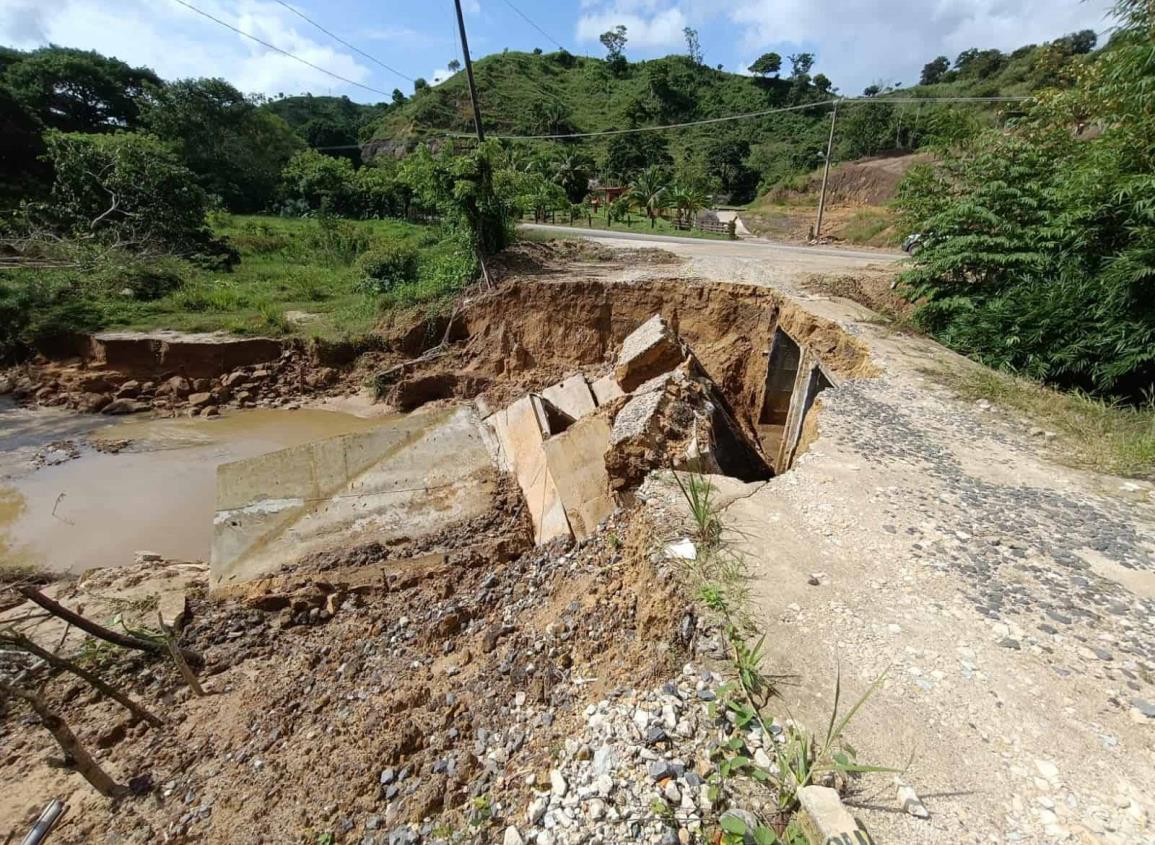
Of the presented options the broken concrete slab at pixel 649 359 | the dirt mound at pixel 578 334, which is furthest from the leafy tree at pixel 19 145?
the broken concrete slab at pixel 649 359

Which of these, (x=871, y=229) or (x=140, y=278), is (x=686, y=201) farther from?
(x=140, y=278)

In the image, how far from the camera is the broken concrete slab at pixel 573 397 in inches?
280

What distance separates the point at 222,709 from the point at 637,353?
18.5 ft

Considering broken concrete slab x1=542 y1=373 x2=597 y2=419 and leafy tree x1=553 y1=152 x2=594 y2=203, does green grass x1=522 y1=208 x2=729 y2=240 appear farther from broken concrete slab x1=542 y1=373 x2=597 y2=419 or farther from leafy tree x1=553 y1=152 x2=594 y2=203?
broken concrete slab x1=542 y1=373 x2=597 y2=419

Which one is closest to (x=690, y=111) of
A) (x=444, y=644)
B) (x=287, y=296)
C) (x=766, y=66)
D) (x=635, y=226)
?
(x=766, y=66)

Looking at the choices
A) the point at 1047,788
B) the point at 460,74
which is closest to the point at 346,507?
the point at 1047,788

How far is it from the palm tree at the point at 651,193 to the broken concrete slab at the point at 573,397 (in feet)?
60.0

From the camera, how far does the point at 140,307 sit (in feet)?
35.1

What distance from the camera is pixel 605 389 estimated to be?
7266 mm

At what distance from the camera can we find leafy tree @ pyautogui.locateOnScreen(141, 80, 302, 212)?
26750 millimetres

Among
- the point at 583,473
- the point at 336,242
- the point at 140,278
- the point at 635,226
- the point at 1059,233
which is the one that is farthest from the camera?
the point at 635,226

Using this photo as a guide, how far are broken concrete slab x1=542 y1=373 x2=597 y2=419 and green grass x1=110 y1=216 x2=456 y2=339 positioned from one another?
4727mm

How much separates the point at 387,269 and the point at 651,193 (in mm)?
16067

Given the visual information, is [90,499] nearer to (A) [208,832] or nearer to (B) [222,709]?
(B) [222,709]
